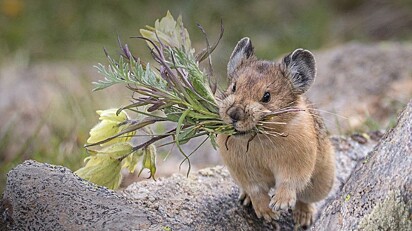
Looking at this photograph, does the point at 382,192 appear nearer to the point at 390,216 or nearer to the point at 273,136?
the point at 390,216

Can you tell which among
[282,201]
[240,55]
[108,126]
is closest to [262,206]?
[282,201]

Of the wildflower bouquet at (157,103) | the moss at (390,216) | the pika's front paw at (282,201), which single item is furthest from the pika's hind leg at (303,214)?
the moss at (390,216)

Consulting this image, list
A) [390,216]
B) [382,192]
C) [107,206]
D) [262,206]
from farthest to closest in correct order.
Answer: [262,206] → [107,206] → [382,192] → [390,216]

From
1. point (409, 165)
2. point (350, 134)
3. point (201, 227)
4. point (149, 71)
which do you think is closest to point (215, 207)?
point (201, 227)

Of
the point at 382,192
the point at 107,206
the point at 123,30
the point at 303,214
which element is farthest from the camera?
the point at 123,30

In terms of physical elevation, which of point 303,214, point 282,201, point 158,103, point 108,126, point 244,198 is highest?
point 158,103

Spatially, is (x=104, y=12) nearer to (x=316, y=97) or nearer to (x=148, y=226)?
(x=316, y=97)
